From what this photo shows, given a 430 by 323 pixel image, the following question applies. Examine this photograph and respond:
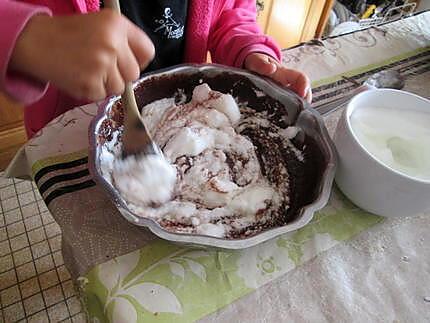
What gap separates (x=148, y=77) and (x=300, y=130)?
17 centimetres

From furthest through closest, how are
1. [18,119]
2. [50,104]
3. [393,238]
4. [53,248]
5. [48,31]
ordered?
[18,119] < [53,248] < [50,104] < [393,238] < [48,31]

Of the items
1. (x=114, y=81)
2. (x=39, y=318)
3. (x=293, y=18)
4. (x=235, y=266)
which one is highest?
(x=114, y=81)

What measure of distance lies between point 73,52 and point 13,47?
40 millimetres

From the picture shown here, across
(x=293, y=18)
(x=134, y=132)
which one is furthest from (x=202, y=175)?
(x=293, y=18)

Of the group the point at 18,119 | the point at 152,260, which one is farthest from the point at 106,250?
the point at 18,119

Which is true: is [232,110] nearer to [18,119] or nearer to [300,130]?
[300,130]

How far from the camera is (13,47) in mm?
257

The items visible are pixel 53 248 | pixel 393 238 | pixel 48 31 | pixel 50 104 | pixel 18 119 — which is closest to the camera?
pixel 48 31

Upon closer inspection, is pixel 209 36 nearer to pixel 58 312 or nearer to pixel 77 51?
pixel 77 51

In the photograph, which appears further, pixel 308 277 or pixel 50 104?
pixel 50 104

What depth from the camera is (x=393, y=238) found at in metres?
0.38

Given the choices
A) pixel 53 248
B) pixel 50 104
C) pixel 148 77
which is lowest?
pixel 53 248

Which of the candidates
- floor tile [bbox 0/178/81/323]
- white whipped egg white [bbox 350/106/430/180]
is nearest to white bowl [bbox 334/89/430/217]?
white whipped egg white [bbox 350/106/430/180]

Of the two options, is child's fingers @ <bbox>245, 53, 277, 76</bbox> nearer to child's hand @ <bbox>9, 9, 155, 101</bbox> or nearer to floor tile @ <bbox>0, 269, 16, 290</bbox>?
child's hand @ <bbox>9, 9, 155, 101</bbox>
